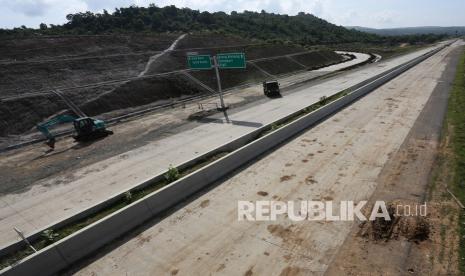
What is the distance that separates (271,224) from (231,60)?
23571mm

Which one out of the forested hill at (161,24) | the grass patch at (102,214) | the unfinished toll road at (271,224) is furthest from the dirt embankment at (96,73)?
the forested hill at (161,24)

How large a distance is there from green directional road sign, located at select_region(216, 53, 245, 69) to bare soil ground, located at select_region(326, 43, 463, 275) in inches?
761

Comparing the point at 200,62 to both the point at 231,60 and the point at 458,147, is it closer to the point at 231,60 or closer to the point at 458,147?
the point at 231,60

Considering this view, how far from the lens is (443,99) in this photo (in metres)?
33.8

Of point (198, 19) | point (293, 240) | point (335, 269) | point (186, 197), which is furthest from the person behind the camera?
point (198, 19)

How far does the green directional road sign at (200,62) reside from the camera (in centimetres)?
3456

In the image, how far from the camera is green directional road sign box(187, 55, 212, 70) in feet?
113

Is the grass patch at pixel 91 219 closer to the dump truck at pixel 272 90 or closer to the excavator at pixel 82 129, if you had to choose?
the excavator at pixel 82 129

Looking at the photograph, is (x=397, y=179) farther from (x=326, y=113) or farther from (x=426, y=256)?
(x=326, y=113)

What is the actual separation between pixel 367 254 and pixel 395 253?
943 mm

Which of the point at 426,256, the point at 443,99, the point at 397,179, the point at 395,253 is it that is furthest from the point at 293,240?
the point at 443,99

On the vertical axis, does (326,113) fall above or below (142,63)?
below

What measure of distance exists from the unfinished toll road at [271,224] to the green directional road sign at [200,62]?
49.0ft

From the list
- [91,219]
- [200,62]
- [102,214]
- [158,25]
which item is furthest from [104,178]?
[158,25]
